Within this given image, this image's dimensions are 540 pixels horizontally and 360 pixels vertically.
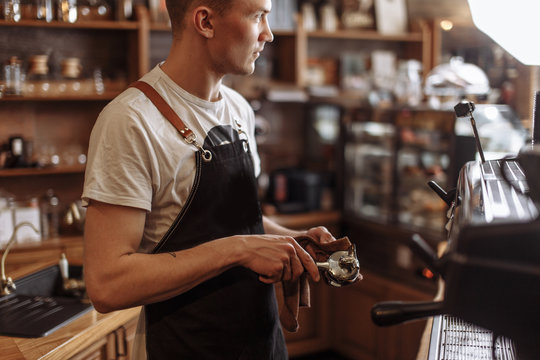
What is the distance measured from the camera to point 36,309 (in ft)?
7.01

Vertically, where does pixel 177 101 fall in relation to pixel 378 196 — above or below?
above

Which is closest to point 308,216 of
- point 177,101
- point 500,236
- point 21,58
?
point 21,58

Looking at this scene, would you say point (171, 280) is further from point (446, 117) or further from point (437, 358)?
point (446, 117)

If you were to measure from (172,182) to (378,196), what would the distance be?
2851 millimetres

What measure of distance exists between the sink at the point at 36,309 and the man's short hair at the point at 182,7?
1133mm

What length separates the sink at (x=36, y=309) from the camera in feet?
6.35

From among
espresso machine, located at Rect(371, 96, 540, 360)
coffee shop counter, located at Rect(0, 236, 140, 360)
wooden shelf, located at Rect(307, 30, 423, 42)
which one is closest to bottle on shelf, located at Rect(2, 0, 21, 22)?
coffee shop counter, located at Rect(0, 236, 140, 360)

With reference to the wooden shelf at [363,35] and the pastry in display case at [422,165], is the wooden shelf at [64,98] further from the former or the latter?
the pastry in display case at [422,165]

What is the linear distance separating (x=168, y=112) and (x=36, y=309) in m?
1.17

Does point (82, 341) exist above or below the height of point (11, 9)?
below

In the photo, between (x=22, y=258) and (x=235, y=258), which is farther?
(x=22, y=258)

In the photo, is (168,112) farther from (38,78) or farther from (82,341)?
(38,78)

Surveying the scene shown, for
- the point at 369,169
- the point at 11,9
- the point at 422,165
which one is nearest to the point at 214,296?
the point at 422,165

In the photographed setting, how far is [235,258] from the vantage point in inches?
50.3
